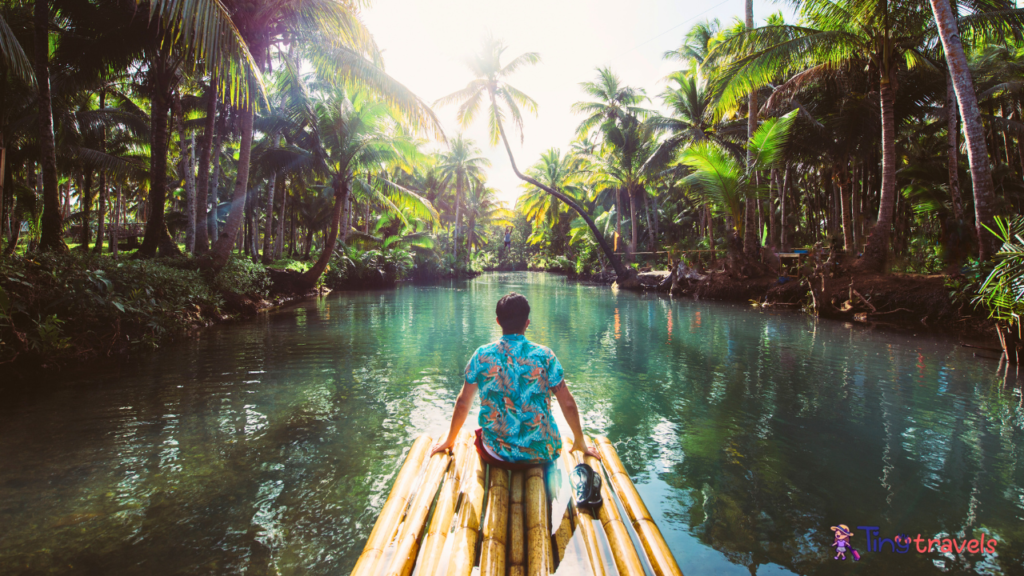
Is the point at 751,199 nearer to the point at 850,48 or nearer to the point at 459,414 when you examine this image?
the point at 850,48

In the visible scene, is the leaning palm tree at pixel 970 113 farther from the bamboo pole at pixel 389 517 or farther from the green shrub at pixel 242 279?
the green shrub at pixel 242 279

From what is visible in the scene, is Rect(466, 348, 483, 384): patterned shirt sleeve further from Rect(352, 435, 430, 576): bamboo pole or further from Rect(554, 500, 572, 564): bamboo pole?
Rect(554, 500, 572, 564): bamboo pole

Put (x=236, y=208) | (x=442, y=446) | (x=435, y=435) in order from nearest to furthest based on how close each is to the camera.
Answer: (x=442, y=446)
(x=435, y=435)
(x=236, y=208)

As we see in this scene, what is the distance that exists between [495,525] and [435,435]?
2700mm

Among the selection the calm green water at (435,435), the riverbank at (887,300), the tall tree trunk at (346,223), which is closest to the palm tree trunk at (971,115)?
the riverbank at (887,300)

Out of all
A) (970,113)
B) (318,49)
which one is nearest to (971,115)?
(970,113)

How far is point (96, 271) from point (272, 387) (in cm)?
396

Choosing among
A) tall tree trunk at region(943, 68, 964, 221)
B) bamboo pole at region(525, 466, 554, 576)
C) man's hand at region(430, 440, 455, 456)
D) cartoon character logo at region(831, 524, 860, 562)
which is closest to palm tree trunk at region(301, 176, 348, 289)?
man's hand at region(430, 440, 455, 456)

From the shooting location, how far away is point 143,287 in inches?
335

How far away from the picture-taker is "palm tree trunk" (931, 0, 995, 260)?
8.97m

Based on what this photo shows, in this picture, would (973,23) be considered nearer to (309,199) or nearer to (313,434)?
(313,434)

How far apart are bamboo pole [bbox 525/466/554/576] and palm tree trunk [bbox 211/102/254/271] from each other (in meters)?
12.3

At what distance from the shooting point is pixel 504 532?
6.86 feet

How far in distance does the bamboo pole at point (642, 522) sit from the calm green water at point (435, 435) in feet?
2.26
